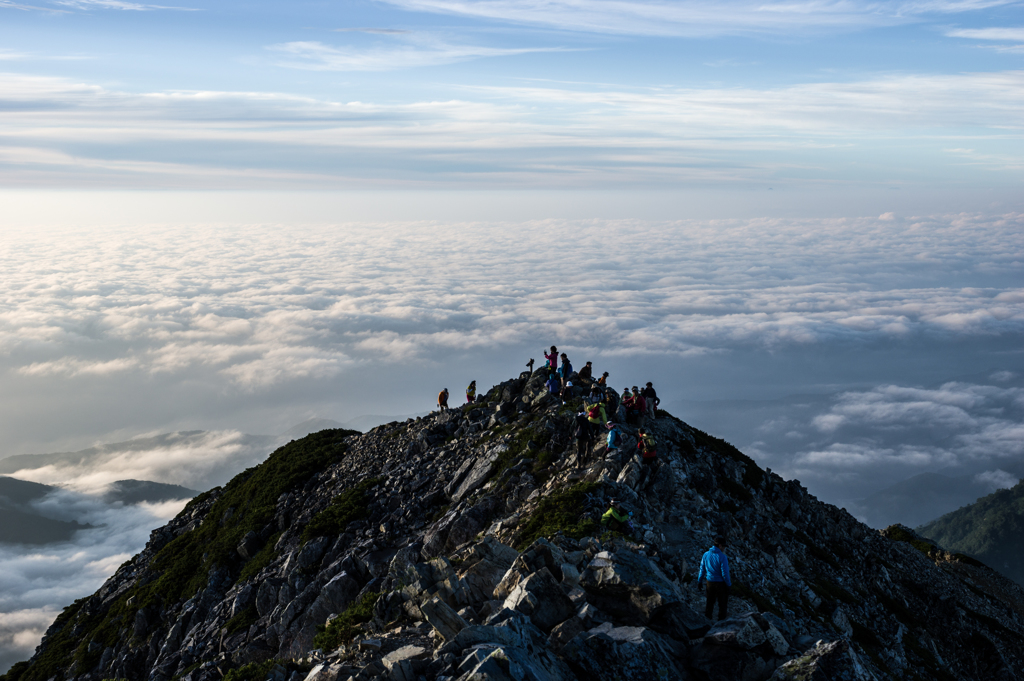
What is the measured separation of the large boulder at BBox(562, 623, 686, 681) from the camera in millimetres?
14562

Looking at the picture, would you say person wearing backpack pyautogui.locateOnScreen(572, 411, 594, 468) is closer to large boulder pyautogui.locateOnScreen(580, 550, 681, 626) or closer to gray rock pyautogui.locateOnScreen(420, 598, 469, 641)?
large boulder pyautogui.locateOnScreen(580, 550, 681, 626)

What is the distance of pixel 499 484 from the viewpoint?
3384cm

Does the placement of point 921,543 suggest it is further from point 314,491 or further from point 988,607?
point 314,491

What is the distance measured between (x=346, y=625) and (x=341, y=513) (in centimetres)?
1963

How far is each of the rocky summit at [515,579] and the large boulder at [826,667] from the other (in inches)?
2.3

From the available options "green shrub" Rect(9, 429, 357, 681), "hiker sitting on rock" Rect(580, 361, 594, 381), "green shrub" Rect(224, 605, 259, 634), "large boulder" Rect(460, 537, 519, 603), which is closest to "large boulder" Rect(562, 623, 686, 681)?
"large boulder" Rect(460, 537, 519, 603)

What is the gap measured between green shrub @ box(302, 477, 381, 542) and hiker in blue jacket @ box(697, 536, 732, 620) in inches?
1036

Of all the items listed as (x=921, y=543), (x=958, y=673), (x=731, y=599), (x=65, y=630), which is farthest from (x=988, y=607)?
(x=65, y=630)

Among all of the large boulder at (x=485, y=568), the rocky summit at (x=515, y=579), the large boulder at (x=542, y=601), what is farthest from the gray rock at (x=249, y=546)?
the large boulder at (x=542, y=601)

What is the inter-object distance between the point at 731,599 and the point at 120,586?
50.8 m

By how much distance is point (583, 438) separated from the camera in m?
31.7

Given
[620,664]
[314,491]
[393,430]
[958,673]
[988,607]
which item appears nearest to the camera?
[620,664]

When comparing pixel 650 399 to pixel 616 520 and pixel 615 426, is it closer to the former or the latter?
pixel 615 426

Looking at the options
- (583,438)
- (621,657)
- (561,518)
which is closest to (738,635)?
(621,657)
